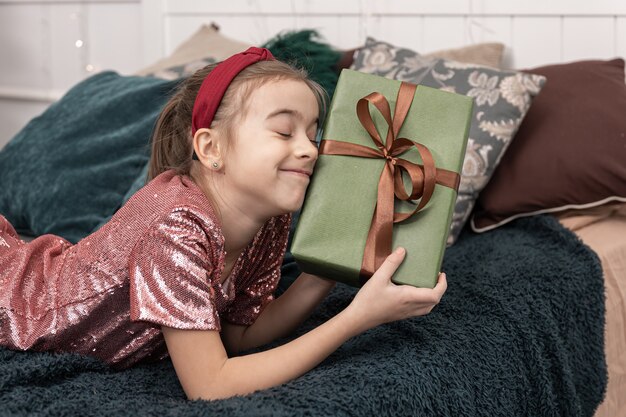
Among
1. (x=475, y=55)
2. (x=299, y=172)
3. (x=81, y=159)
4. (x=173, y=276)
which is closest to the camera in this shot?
(x=173, y=276)

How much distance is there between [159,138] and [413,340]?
0.53 m

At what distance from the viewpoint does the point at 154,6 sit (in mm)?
2975

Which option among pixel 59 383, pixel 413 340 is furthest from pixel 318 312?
pixel 59 383

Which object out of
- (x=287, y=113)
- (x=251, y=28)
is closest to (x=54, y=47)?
(x=251, y=28)

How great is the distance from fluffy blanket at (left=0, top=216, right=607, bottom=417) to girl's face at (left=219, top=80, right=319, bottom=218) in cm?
26

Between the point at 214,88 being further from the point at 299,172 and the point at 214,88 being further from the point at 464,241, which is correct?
the point at 464,241

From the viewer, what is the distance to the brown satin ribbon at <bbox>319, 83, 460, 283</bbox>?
125cm

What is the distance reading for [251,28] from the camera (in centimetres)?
277

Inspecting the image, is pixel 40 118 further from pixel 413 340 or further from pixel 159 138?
pixel 413 340

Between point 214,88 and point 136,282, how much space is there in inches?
12.3

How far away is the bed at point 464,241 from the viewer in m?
1.19

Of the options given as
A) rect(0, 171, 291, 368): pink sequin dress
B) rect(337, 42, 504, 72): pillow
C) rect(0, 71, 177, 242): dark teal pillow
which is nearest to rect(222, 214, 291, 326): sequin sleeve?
rect(0, 171, 291, 368): pink sequin dress

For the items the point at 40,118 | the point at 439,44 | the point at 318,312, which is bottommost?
the point at 318,312

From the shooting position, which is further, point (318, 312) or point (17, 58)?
point (17, 58)
